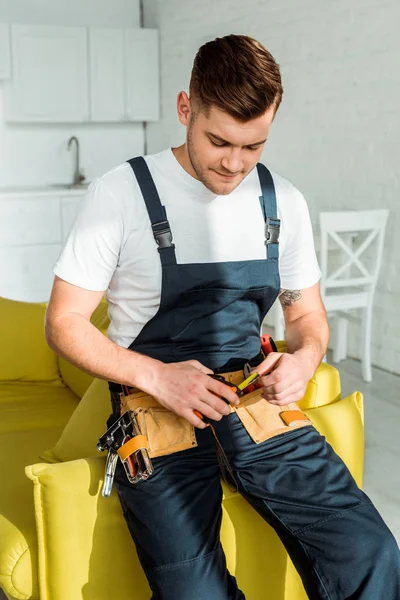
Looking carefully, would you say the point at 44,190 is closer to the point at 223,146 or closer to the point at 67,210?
the point at 67,210

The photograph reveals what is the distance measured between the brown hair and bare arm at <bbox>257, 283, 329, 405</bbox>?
0.48 meters

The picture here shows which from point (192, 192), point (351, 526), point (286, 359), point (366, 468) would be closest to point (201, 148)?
point (192, 192)

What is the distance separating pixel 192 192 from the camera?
170cm

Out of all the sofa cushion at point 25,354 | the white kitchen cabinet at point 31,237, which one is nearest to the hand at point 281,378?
the sofa cushion at point 25,354

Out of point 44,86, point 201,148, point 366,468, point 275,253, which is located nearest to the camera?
point 201,148

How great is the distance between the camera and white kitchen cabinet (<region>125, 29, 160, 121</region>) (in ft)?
20.8

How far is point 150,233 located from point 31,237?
14.1 feet

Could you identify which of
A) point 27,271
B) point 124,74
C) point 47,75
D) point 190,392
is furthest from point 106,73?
point 190,392

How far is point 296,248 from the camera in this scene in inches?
71.7

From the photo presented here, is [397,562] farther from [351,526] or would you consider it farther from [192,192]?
[192,192]

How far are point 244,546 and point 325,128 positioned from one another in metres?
3.47

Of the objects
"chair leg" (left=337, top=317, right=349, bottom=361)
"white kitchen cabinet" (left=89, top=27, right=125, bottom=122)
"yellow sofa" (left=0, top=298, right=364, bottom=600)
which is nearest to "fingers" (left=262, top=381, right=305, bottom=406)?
Result: "yellow sofa" (left=0, top=298, right=364, bottom=600)

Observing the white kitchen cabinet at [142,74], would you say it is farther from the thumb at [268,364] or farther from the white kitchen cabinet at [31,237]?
the thumb at [268,364]

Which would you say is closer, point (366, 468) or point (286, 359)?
point (286, 359)
